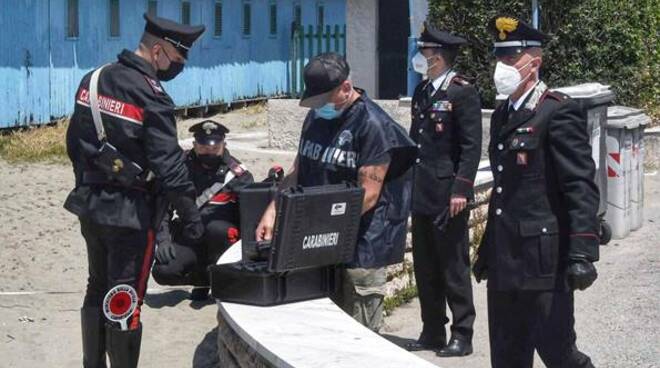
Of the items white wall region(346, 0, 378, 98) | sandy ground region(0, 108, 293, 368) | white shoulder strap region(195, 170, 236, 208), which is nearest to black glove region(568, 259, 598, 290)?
sandy ground region(0, 108, 293, 368)

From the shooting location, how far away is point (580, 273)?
16.5ft

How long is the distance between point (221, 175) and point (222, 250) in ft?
1.64

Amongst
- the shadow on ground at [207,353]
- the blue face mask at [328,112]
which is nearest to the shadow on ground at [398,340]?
the shadow on ground at [207,353]

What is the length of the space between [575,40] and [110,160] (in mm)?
8440

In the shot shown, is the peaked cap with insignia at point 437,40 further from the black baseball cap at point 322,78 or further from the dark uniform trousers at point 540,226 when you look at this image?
the dark uniform trousers at point 540,226

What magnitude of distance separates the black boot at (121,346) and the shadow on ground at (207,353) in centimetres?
88

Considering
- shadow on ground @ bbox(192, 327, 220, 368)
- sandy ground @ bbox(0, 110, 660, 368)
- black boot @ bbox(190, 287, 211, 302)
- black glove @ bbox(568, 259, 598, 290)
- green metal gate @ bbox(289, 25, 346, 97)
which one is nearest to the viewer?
black glove @ bbox(568, 259, 598, 290)

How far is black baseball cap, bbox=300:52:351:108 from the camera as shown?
5723 mm

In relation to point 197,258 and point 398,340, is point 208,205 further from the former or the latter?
point 398,340

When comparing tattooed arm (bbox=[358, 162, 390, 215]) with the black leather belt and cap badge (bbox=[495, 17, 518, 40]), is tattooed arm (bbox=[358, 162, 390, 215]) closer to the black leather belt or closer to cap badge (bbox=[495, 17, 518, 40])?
cap badge (bbox=[495, 17, 518, 40])

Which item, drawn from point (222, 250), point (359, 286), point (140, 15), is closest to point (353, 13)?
point (140, 15)

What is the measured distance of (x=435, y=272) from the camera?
700 centimetres

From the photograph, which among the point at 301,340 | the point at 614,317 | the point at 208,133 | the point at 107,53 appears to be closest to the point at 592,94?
the point at 614,317

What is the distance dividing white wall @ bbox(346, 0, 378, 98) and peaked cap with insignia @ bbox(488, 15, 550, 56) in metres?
11.5
